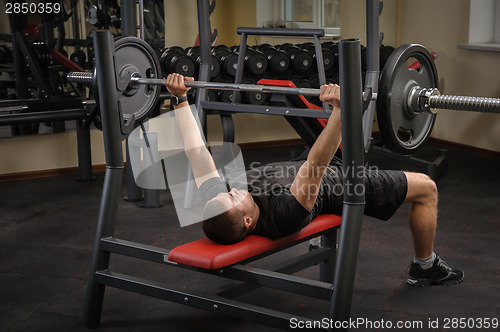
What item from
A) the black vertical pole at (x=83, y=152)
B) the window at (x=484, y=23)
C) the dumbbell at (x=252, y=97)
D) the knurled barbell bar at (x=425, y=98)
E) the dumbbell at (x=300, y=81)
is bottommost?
the black vertical pole at (x=83, y=152)

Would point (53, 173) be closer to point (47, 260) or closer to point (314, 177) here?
point (47, 260)

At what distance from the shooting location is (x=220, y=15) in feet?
17.9

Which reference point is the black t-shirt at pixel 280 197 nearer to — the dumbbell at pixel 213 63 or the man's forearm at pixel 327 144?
the man's forearm at pixel 327 144

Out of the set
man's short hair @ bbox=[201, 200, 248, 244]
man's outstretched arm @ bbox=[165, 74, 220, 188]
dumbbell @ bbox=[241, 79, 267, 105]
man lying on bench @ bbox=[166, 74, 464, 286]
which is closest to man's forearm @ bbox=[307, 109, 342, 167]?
man lying on bench @ bbox=[166, 74, 464, 286]

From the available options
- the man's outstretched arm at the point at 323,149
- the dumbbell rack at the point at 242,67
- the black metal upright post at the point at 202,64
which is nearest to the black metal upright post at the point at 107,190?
the man's outstretched arm at the point at 323,149

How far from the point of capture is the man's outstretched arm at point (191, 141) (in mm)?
2211

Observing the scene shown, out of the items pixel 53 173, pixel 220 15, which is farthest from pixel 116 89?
pixel 220 15

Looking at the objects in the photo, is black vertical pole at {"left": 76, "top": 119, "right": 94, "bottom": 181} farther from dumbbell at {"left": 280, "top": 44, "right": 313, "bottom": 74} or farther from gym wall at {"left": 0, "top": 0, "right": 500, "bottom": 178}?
dumbbell at {"left": 280, "top": 44, "right": 313, "bottom": 74}

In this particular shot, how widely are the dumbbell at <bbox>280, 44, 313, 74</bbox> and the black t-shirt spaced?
85.3 inches

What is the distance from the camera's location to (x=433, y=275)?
2.54 m

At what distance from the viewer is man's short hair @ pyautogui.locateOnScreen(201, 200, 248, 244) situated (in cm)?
196

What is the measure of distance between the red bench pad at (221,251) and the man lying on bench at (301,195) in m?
0.02

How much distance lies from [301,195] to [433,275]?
0.85 metres

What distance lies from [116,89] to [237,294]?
0.80 m
